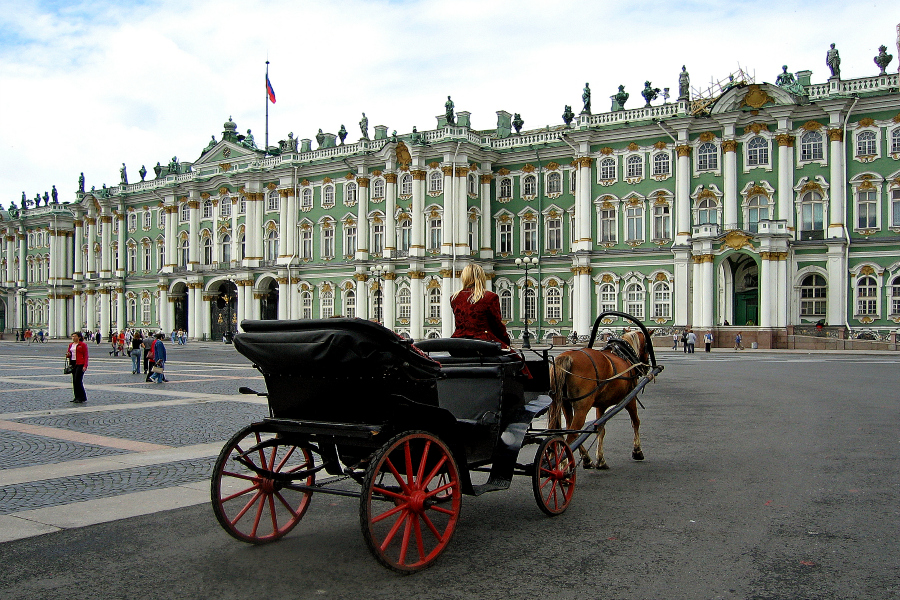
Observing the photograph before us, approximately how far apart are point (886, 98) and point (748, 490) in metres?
42.5

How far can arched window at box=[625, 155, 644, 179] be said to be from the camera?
49.5 meters

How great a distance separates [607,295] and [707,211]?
8142 millimetres

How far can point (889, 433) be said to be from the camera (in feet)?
38.0

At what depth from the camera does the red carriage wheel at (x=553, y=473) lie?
687cm

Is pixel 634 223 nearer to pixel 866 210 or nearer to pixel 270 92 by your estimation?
pixel 866 210

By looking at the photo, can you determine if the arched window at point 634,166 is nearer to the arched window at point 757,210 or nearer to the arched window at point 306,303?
the arched window at point 757,210

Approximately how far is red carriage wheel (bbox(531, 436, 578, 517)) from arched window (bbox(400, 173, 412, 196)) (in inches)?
1960

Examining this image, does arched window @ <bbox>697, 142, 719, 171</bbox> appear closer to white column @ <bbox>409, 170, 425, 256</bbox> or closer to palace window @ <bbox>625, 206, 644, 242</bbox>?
palace window @ <bbox>625, 206, 644, 242</bbox>

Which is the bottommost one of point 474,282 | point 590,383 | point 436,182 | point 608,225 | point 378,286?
point 590,383

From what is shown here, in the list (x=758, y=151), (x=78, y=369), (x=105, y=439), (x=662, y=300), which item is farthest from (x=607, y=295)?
(x=105, y=439)

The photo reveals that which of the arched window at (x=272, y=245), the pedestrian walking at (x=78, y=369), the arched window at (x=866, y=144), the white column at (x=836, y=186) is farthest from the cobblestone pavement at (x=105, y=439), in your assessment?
the arched window at (x=272, y=245)

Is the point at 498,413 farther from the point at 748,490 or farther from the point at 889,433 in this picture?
the point at 889,433

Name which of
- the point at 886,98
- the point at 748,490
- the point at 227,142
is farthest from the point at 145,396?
the point at 227,142

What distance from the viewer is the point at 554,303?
174ft
